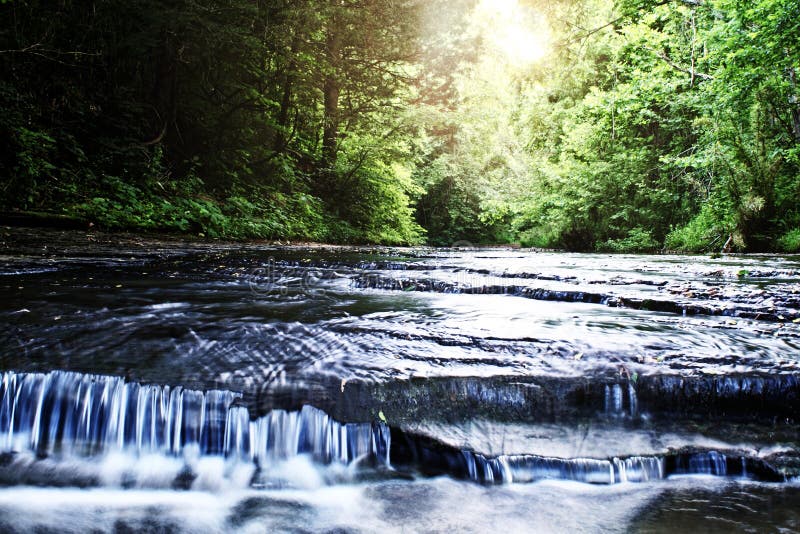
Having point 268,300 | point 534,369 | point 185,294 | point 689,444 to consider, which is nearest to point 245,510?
point 534,369

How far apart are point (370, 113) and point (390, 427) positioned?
1480cm

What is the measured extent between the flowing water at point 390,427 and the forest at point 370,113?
21.2ft

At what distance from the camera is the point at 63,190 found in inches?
288

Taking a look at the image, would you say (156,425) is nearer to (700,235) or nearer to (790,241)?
(790,241)

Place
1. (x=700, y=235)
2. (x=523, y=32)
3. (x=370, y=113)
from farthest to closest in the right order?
1. (x=370, y=113)
2. (x=700, y=235)
3. (x=523, y=32)

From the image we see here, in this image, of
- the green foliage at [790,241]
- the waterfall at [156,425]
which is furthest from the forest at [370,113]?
the waterfall at [156,425]

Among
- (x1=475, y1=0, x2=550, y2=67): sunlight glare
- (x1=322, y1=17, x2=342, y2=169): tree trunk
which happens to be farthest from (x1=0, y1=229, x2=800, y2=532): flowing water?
(x1=322, y1=17, x2=342, y2=169): tree trunk

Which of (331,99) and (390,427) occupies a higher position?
(331,99)

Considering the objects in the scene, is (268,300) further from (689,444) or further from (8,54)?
(8,54)

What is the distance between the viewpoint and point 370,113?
15.2 metres

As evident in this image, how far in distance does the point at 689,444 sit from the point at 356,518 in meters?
1.17

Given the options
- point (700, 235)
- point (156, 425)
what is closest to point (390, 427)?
point (156, 425)

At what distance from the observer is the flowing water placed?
1.36m

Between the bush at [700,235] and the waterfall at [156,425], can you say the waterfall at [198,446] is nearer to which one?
the waterfall at [156,425]
